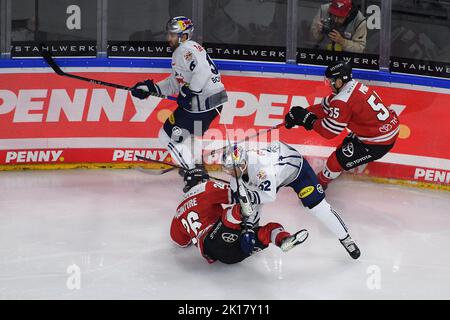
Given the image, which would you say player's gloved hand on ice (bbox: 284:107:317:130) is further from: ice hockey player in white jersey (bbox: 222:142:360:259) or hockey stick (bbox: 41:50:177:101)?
hockey stick (bbox: 41:50:177:101)

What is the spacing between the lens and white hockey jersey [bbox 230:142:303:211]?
17.1ft

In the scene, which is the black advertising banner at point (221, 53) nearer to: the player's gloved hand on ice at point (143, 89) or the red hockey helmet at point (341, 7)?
the red hockey helmet at point (341, 7)

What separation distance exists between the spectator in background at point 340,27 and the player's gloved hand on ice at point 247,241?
2674mm

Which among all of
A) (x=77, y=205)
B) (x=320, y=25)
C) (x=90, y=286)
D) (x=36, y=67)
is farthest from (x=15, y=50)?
(x=90, y=286)

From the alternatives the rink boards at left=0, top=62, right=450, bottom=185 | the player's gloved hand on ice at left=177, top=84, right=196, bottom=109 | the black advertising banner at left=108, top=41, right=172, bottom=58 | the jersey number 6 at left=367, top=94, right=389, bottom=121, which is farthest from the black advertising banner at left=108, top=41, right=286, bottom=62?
the jersey number 6 at left=367, top=94, right=389, bottom=121

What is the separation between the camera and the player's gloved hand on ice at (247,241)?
16.9ft

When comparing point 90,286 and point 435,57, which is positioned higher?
point 435,57

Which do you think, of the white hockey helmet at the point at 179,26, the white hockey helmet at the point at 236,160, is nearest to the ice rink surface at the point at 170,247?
the white hockey helmet at the point at 236,160

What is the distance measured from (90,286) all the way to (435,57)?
352cm

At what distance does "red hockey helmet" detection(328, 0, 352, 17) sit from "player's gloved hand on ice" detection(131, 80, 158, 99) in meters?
1.59

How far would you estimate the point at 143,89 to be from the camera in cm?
691

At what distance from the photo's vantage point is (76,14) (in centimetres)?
745

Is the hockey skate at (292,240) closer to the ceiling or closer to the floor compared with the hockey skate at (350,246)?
closer to the ceiling
